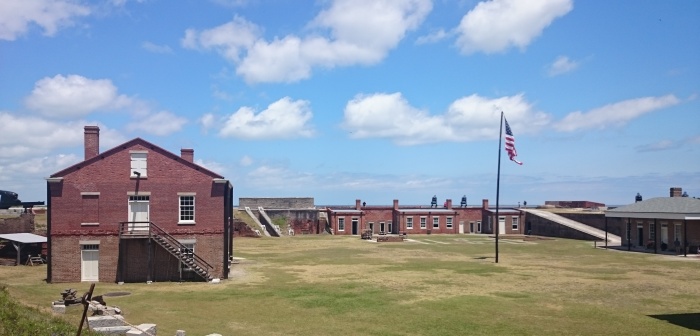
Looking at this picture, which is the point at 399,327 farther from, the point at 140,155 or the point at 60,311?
the point at 140,155

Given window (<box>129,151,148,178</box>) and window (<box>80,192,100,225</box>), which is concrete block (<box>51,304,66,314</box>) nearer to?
window (<box>80,192,100,225</box>)

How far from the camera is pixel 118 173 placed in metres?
32.7

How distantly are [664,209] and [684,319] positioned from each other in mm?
32943

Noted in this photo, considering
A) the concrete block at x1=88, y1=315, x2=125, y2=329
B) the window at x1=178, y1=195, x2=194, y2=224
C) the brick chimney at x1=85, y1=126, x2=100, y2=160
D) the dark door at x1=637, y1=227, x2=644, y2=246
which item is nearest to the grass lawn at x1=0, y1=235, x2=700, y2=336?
the concrete block at x1=88, y1=315, x2=125, y2=329

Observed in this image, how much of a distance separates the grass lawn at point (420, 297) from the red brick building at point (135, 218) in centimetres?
160

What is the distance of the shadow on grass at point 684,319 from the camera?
1978 centimetres

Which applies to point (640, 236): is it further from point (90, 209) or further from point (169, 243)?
point (90, 209)

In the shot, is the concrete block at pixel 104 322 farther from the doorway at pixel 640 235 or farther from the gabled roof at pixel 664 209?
the doorway at pixel 640 235

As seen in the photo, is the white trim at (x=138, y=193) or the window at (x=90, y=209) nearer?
the window at (x=90, y=209)

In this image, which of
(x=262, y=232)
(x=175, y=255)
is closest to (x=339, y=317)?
(x=175, y=255)

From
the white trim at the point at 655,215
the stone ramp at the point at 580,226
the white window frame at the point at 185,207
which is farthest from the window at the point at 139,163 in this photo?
the stone ramp at the point at 580,226

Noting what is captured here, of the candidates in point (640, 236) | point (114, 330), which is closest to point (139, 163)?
point (114, 330)

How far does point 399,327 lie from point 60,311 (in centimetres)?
1295

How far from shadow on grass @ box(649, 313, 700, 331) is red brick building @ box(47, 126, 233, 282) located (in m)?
22.9
